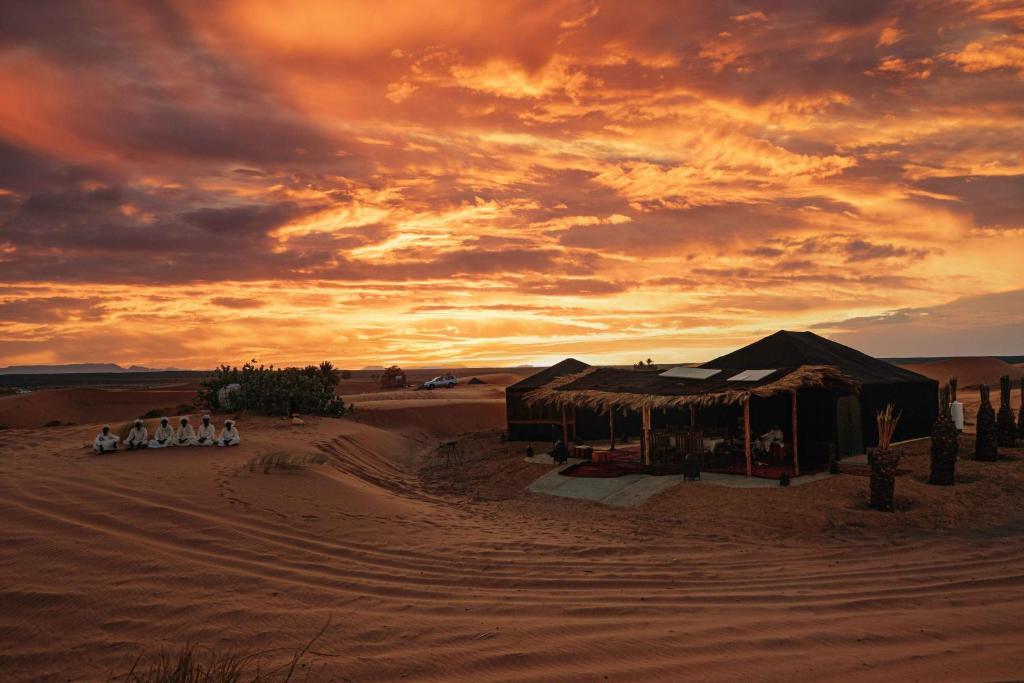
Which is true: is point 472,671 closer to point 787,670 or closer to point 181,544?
point 787,670

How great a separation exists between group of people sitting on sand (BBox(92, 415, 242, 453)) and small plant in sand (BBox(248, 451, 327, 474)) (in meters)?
1.89

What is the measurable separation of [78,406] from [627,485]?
134ft

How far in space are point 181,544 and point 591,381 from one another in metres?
14.8

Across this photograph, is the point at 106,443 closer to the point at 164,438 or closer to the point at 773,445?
the point at 164,438

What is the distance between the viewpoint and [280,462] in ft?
52.3

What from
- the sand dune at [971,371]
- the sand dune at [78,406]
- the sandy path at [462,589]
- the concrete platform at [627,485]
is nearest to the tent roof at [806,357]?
the concrete platform at [627,485]

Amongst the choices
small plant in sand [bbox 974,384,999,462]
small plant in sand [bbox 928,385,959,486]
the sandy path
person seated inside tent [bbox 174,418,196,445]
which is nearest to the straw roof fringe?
small plant in sand [bbox 928,385,959,486]

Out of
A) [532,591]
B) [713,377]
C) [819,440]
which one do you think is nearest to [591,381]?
[713,377]

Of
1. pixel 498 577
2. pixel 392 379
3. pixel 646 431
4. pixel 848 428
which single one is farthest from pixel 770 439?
pixel 392 379

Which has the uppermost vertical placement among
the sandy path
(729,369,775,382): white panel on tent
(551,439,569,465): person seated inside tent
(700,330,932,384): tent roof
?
(700,330,932,384): tent roof

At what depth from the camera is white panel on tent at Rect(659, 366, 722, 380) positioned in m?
20.1

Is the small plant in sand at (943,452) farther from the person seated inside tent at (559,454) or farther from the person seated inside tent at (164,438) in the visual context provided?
the person seated inside tent at (164,438)

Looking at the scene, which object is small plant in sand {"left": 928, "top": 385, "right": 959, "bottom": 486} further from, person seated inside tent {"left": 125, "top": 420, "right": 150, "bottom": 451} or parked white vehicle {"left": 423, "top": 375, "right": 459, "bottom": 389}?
parked white vehicle {"left": 423, "top": 375, "right": 459, "bottom": 389}

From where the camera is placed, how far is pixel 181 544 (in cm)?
1009
